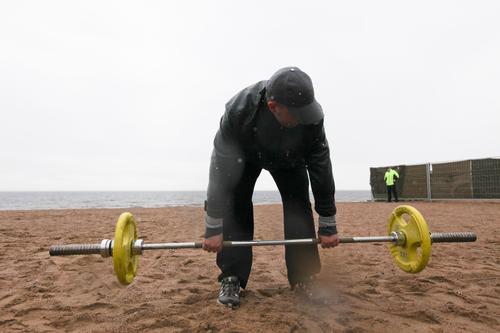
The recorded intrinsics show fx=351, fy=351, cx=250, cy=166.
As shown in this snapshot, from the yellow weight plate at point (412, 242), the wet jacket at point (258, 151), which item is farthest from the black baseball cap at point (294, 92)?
the yellow weight plate at point (412, 242)

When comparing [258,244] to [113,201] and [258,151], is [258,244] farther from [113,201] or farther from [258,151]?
[113,201]

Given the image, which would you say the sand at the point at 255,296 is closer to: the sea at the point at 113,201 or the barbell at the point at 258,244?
the barbell at the point at 258,244

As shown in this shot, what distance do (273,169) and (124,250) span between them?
4.02ft

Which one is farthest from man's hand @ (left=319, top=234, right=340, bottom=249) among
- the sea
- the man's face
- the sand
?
the sea

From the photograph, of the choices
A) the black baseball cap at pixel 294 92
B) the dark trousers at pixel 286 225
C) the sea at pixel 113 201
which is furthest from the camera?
the sea at pixel 113 201

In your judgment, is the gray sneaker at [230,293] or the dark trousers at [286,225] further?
the dark trousers at [286,225]

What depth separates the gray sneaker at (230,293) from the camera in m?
2.51

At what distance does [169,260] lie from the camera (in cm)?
418

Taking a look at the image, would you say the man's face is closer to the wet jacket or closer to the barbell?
the wet jacket

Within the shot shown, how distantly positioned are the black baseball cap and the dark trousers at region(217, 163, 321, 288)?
707 mm

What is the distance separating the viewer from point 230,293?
2572 mm

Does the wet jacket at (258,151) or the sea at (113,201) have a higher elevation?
the wet jacket at (258,151)

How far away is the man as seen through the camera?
85.9 inches

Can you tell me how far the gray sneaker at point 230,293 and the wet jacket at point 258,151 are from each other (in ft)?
1.49
